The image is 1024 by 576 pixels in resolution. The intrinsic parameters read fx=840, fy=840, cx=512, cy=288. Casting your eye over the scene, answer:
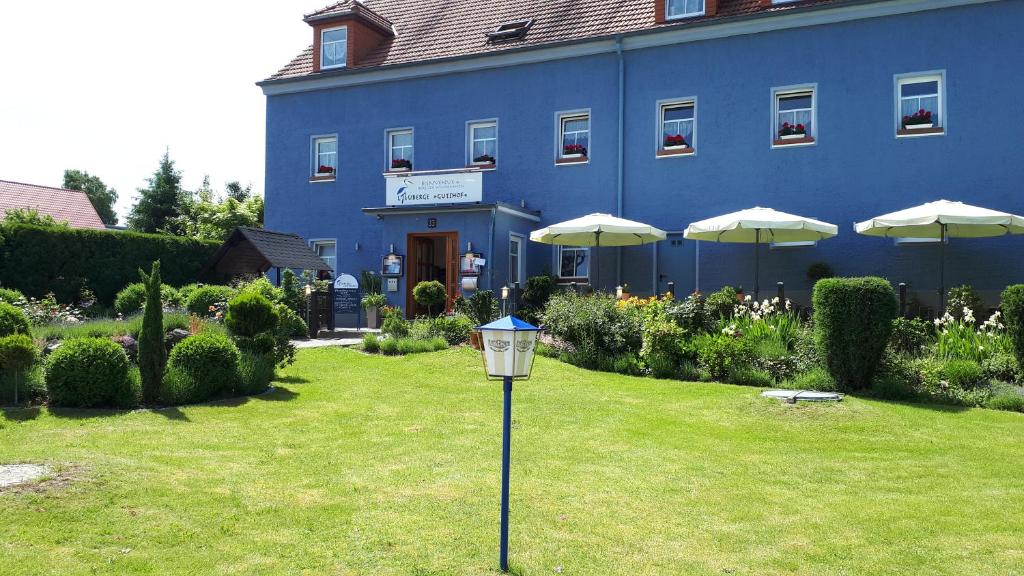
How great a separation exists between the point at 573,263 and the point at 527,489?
14.5m

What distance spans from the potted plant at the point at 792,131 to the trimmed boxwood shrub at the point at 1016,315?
8384mm

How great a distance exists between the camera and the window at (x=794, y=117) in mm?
18156

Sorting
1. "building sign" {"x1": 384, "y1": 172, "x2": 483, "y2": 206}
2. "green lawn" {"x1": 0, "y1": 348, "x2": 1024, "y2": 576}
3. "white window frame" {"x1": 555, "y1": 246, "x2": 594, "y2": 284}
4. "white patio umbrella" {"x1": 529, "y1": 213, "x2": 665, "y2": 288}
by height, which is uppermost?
"building sign" {"x1": 384, "y1": 172, "x2": 483, "y2": 206}

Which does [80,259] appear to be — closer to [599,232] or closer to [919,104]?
[599,232]

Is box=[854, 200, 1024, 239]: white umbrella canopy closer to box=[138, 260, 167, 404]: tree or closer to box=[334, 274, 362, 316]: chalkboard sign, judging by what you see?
box=[334, 274, 362, 316]: chalkboard sign

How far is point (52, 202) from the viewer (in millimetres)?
41094

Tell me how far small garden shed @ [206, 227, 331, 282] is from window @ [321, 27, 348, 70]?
5890 mm

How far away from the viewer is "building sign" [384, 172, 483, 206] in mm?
19531

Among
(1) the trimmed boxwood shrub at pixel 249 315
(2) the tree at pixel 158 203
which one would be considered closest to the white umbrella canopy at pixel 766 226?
(1) the trimmed boxwood shrub at pixel 249 315

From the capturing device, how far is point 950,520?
557cm

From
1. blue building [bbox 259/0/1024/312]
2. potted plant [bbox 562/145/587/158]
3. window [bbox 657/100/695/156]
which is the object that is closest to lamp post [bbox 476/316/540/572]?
blue building [bbox 259/0/1024/312]

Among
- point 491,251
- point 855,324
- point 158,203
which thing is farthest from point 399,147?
point 158,203

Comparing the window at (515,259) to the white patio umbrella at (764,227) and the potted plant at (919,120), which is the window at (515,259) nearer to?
the white patio umbrella at (764,227)

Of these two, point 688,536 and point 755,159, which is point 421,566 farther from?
point 755,159
